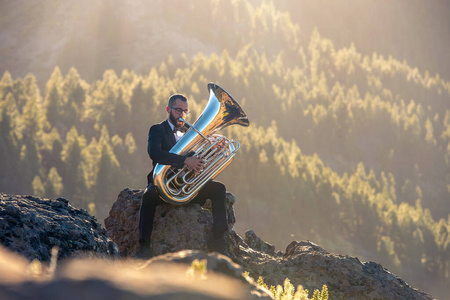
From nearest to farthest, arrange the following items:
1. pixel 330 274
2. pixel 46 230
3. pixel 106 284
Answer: pixel 106 284, pixel 46 230, pixel 330 274

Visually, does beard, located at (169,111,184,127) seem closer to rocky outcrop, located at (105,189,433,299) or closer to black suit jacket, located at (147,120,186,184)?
black suit jacket, located at (147,120,186,184)

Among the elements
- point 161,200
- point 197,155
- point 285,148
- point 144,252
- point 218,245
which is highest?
point 285,148

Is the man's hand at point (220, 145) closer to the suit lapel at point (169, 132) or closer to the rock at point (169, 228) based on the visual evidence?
the suit lapel at point (169, 132)

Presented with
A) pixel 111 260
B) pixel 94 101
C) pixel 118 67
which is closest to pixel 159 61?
pixel 118 67

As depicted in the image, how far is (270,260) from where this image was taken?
7281 mm

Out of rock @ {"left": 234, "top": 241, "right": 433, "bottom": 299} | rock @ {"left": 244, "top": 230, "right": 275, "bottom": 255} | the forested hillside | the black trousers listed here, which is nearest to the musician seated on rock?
the black trousers

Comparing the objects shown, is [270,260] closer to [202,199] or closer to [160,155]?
[202,199]

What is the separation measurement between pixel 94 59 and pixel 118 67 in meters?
3.45

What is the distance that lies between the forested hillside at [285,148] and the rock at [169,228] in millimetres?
24518

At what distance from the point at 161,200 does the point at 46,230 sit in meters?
1.91

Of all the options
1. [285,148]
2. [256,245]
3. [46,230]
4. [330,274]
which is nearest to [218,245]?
[330,274]

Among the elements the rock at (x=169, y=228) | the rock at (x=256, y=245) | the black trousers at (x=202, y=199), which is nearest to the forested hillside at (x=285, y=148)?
the rock at (x=256, y=245)

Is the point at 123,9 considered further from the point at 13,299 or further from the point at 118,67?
the point at 13,299

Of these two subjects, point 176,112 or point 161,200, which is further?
point 176,112
